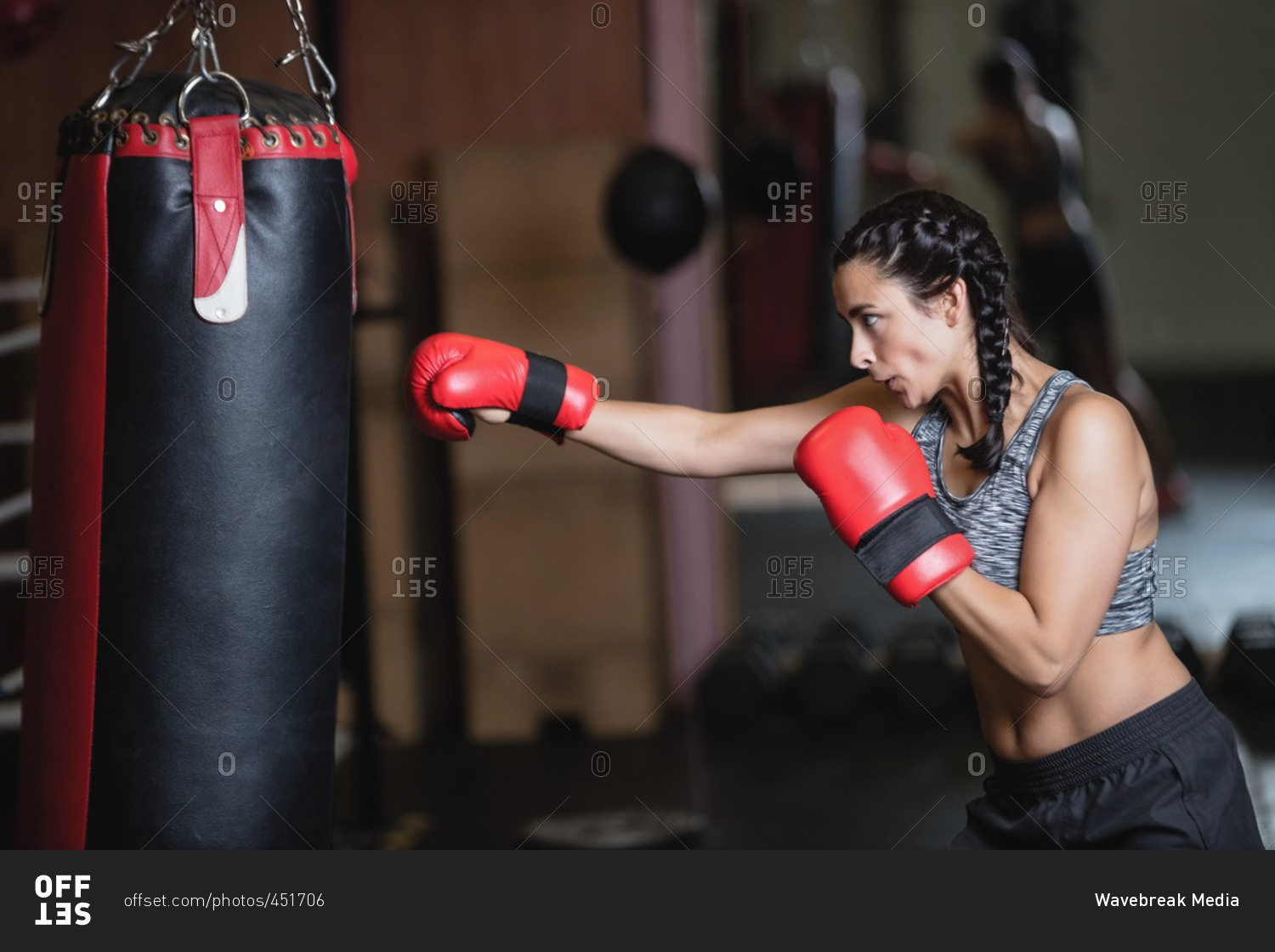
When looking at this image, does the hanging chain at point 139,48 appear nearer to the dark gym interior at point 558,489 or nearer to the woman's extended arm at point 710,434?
the woman's extended arm at point 710,434

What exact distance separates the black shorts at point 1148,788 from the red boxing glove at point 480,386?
88 cm

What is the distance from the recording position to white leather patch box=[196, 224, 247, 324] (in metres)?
1.70

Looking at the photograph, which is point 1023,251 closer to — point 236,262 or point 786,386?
point 786,386

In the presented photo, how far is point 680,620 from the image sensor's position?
4230 millimetres

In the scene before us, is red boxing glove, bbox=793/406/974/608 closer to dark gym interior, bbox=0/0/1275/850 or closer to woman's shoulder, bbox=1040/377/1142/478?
woman's shoulder, bbox=1040/377/1142/478

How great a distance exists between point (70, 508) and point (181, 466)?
18 centimetres

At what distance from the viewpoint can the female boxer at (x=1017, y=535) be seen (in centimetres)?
164

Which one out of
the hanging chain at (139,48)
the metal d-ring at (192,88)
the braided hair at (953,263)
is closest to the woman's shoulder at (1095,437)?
the braided hair at (953,263)

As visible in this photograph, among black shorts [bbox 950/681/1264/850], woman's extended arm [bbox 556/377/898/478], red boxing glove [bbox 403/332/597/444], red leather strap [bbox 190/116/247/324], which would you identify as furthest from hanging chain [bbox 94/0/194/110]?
black shorts [bbox 950/681/1264/850]

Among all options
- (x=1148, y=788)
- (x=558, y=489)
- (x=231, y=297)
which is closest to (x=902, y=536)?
(x=1148, y=788)

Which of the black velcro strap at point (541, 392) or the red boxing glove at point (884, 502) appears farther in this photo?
the black velcro strap at point (541, 392)

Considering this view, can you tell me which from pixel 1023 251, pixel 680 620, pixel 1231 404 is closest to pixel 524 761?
pixel 680 620

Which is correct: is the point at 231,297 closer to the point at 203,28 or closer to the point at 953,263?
the point at 203,28

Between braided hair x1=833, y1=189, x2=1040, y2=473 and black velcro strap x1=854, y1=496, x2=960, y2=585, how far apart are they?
184 millimetres
